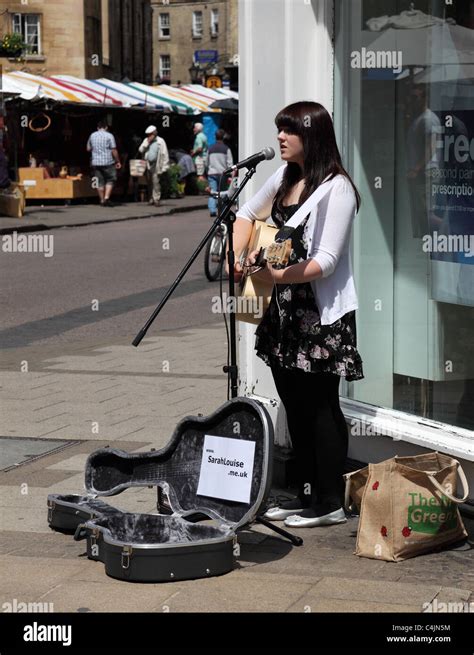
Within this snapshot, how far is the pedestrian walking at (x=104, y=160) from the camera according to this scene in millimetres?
27469

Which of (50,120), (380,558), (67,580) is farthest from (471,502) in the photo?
(50,120)

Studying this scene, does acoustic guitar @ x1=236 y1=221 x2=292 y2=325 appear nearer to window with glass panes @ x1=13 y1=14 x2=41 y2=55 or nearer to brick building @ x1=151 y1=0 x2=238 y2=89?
window with glass panes @ x1=13 y1=14 x2=41 y2=55

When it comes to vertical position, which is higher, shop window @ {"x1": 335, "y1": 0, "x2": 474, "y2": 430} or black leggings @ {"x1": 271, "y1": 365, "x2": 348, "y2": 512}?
shop window @ {"x1": 335, "y1": 0, "x2": 474, "y2": 430}

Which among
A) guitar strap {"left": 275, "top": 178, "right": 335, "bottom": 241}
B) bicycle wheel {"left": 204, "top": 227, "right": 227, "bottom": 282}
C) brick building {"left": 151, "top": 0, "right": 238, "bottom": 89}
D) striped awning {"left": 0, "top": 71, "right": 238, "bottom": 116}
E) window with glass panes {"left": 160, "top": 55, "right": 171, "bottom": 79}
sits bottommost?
bicycle wheel {"left": 204, "top": 227, "right": 227, "bottom": 282}

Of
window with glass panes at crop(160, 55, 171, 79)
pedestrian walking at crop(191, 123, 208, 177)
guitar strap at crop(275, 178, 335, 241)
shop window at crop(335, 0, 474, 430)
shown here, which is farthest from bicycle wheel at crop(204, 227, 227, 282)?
window with glass panes at crop(160, 55, 171, 79)

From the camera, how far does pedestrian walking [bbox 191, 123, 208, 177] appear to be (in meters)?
31.8

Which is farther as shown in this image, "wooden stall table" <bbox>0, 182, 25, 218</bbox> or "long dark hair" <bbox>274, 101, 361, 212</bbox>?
"wooden stall table" <bbox>0, 182, 25, 218</bbox>

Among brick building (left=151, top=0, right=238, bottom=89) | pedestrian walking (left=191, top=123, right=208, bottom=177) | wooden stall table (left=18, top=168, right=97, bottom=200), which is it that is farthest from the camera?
brick building (left=151, top=0, right=238, bottom=89)

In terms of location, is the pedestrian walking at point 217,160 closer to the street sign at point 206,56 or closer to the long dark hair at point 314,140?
the long dark hair at point 314,140

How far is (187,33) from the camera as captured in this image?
308 feet

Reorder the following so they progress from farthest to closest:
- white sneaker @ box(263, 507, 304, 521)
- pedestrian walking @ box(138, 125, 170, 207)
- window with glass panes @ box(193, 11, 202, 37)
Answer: window with glass panes @ box(193, 11, 202, 37) → pedestrian walking @ box(138, 125, 170, 207) → white sneaker @ box(263, 507, 304, 521)

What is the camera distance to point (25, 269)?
16.9 m

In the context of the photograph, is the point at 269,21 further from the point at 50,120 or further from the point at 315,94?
the point at 50,120

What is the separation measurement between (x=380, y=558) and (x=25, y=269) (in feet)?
41.8
